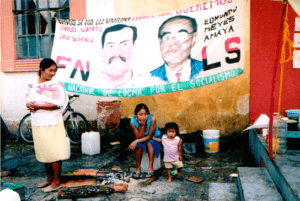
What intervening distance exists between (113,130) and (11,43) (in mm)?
3459

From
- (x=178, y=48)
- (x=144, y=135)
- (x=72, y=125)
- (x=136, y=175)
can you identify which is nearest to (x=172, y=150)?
(x=144, y=135)

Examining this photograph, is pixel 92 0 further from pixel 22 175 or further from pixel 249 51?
pixel 22 175

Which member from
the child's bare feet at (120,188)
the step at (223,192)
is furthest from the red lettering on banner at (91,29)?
the step at (223,192)

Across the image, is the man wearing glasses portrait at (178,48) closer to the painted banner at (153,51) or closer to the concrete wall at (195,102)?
the painted banner at (153,51)

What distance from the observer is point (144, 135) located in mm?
4457

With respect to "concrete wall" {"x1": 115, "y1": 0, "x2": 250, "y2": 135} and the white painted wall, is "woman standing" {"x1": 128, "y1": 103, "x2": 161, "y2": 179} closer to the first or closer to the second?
"concrete wall" {"x1": 115, "y1": 0, "x2": 250, "y2": 135}

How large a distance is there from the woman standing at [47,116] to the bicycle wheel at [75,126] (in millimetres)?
2742

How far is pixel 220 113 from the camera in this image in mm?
6328

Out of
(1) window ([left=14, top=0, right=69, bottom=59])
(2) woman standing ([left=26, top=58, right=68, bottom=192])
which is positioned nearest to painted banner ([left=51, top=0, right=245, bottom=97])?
(2) woman standing ([left=26, top=58, right=68, bottom=192])

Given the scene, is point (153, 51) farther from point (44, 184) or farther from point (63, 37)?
point (44, 184)

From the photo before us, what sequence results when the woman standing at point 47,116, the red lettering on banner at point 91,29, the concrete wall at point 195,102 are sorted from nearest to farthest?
the woman standing at point 47,116 < the red lettering on banner at point 91,29 < the concrete wall at point 195,102

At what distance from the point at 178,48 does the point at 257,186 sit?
8.38ft

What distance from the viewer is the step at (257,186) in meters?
2.78

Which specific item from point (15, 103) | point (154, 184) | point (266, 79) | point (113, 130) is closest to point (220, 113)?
point (266, 79)
